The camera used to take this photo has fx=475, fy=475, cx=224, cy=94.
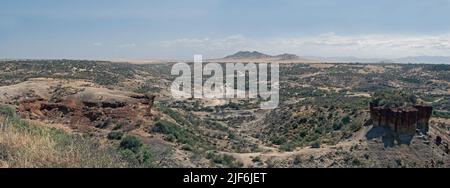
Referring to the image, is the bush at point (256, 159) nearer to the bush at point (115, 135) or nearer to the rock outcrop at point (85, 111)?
the bush at point (115, 135)

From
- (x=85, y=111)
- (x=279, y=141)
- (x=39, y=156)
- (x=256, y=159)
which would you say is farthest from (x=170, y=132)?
(x=39, y=156)

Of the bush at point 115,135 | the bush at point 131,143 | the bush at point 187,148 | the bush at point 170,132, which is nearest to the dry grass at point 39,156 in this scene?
the bush at point 131,143

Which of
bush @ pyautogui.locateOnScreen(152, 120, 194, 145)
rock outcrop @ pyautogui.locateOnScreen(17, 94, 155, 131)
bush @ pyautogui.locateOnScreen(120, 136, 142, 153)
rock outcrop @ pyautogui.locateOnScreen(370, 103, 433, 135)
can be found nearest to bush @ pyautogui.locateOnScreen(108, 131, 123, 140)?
bush @ pyautogui.locateOnScreen(120, 136, 142, 153)

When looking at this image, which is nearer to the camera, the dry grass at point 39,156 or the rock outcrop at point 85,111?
the dry grass at point 39,156

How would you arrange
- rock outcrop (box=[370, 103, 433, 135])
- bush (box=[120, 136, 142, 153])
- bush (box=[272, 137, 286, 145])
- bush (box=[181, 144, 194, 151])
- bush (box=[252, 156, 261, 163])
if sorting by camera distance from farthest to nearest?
bush (box=[272, 137, 286, 145]) < rock outcrop (box=[370, 103, 433, 135]) < bush (box=[181, 144, 194, 151]) < bush (box=[252, 156, 261, 163]) < bush (box=[120, 136, 142, 153])

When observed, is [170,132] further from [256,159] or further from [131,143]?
[256,159]

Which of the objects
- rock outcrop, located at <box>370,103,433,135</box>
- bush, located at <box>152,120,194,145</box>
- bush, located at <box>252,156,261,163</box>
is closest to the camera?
bush, located at <box>252,156,261,163</box>

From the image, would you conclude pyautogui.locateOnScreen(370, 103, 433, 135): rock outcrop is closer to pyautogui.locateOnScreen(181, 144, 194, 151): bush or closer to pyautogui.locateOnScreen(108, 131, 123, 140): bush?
pyautogui.locateOnScreen(181, 144, 194, 151): bush
